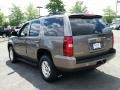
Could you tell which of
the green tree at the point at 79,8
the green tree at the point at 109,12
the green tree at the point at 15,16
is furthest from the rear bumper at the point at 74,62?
the green tree at the point at 109,12

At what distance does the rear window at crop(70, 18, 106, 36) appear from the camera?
5377 millimetres

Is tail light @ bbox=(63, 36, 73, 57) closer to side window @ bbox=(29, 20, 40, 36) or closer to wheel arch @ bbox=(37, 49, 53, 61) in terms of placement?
wheel arch @ bbox=(37, 49, 53, 61)

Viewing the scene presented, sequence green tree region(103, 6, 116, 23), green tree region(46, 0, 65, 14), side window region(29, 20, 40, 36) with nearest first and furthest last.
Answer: side window region(29, 20, 40, 36) < green tree region(46, 0, 65, 14) < green tree region(103, 6, 116, 23)

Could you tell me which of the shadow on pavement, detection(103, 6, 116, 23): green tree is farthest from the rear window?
detection(103, 6, 116, 23): green tree

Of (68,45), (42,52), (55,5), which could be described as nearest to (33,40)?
(42,52)

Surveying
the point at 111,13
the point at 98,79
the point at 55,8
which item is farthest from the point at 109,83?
the point at 111,13

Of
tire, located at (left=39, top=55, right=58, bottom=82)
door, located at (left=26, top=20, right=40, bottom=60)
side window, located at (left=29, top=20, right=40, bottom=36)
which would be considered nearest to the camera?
tire, located at (left=39, top=55, right=58, bottom=82)

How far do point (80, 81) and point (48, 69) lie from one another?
931mm

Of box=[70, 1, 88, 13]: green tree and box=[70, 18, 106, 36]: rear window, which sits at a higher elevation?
box=[70, 1, 88, 13]: green tree

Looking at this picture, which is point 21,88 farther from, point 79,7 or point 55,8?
point 79,7

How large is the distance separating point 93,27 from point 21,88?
97.1 inches

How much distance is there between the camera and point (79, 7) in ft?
215

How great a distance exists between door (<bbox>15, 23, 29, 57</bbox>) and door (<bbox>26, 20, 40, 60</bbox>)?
374 mm

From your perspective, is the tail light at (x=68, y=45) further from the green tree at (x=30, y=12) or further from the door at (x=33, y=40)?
the green tree at (x=30, y=12)
